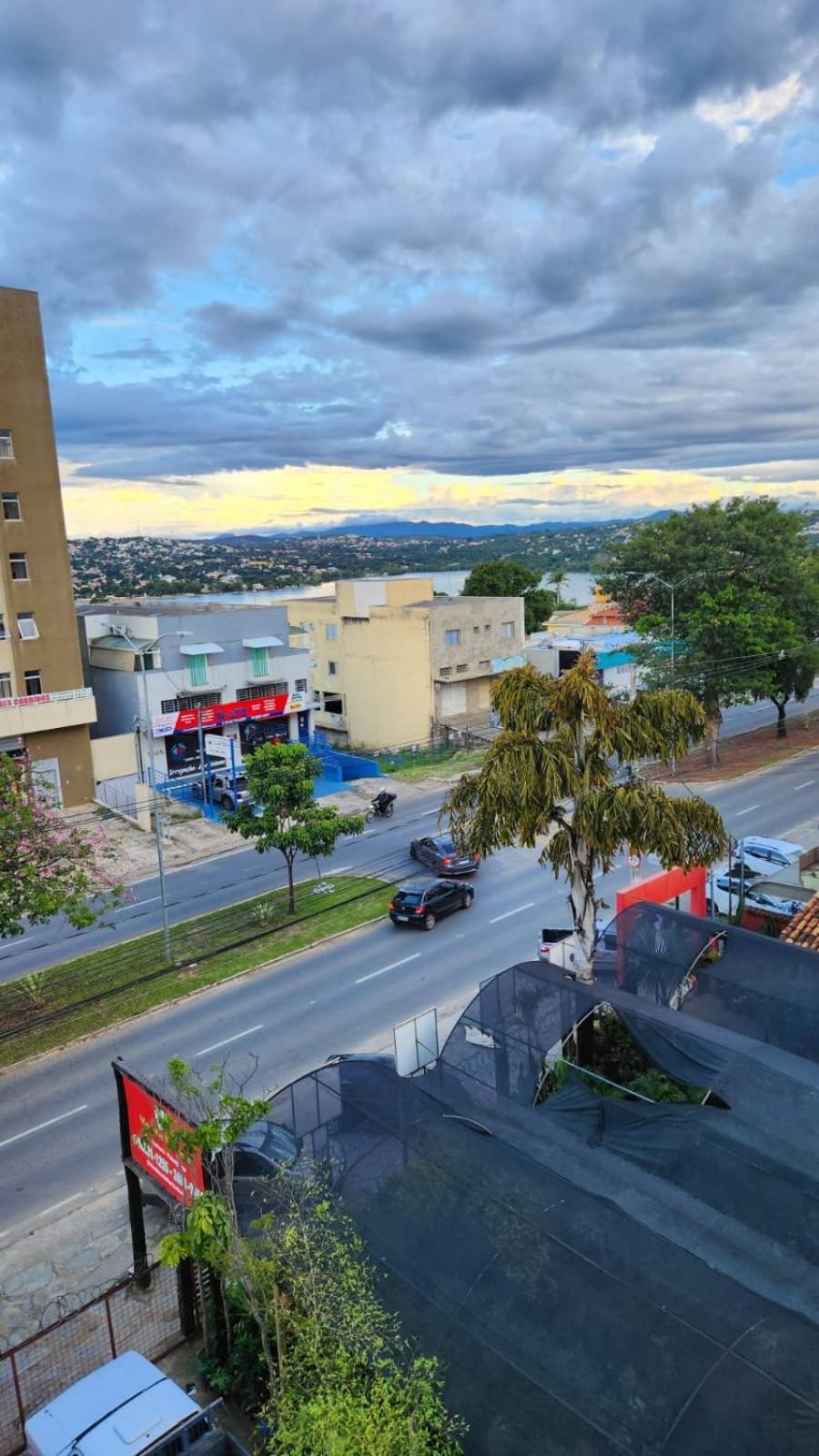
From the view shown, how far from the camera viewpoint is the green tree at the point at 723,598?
128 ft

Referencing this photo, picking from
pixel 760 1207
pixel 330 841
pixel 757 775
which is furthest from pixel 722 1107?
pixel 757 775

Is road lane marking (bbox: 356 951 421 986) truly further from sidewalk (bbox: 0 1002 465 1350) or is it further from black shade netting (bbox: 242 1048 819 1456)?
black shade netting (bbox: 242 1048 819 1456)

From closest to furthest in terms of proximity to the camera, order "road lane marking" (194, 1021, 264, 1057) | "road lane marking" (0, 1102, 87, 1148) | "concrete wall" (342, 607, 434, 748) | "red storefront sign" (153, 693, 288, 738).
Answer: "road lane marking" (0, 1102, 87, 1148)
"road lane marking" (194, 1021, 264, 1057)
"red storefront sign" (153, 693, 288, 738)
"concrete wall" (342, 607, 434, 748)

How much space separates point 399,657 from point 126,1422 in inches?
1690

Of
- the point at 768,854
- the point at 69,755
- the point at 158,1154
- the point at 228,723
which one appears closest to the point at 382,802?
the point at 228,723

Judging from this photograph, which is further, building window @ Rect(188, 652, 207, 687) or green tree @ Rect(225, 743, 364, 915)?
building window @ Rect(188, 652, 207, 687)

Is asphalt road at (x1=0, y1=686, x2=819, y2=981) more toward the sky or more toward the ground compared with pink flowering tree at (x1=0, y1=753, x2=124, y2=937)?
more toward the ground

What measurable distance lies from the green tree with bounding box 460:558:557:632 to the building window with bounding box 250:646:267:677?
37318mm

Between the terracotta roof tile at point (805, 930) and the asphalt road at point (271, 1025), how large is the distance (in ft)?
21.6

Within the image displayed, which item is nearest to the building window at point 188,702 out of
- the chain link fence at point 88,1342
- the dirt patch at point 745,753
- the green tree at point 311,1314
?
the dirt patch at point 745,753

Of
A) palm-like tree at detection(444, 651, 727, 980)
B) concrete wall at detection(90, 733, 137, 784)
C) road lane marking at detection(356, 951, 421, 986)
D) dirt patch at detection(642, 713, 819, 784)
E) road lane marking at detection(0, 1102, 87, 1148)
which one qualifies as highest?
palm-like tree at detection(444, 651, 727, 980)

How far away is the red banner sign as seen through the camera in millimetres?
10141

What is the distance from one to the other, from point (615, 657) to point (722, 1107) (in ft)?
164

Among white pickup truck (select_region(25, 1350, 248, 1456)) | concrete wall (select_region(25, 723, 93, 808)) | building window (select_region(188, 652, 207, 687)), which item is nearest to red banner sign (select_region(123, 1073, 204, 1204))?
white pickup truck (select_region(25, 1350, 248, 1456))
